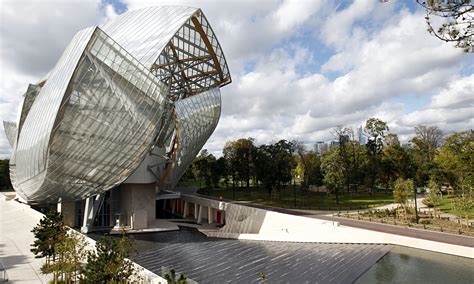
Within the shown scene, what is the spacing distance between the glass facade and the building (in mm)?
78

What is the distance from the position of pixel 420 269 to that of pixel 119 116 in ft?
73.1

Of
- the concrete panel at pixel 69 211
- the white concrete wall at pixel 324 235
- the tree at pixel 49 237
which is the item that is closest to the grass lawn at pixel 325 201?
the white concrete wall at pixel 324 235

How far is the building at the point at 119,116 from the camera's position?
2320 cm

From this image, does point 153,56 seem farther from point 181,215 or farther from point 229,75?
point 181,215

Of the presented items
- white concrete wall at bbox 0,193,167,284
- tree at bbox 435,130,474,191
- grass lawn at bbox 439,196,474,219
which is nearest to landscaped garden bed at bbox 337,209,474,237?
grass lawn at bbox 439,196,474,219

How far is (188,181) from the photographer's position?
107 meters

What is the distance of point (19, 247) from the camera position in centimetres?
2447

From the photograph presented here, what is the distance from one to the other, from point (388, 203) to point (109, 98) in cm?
3902

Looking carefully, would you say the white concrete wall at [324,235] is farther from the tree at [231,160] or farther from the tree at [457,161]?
the tree at [231,160]

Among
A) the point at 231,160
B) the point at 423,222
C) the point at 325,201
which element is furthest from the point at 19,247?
the point at 231,160

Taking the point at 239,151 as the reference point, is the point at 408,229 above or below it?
below

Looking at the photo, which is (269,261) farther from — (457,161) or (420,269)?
(457,161)

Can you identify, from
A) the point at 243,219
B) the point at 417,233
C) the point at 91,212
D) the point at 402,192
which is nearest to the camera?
the point at 417,233

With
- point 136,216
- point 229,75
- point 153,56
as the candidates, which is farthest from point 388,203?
point 153,56
